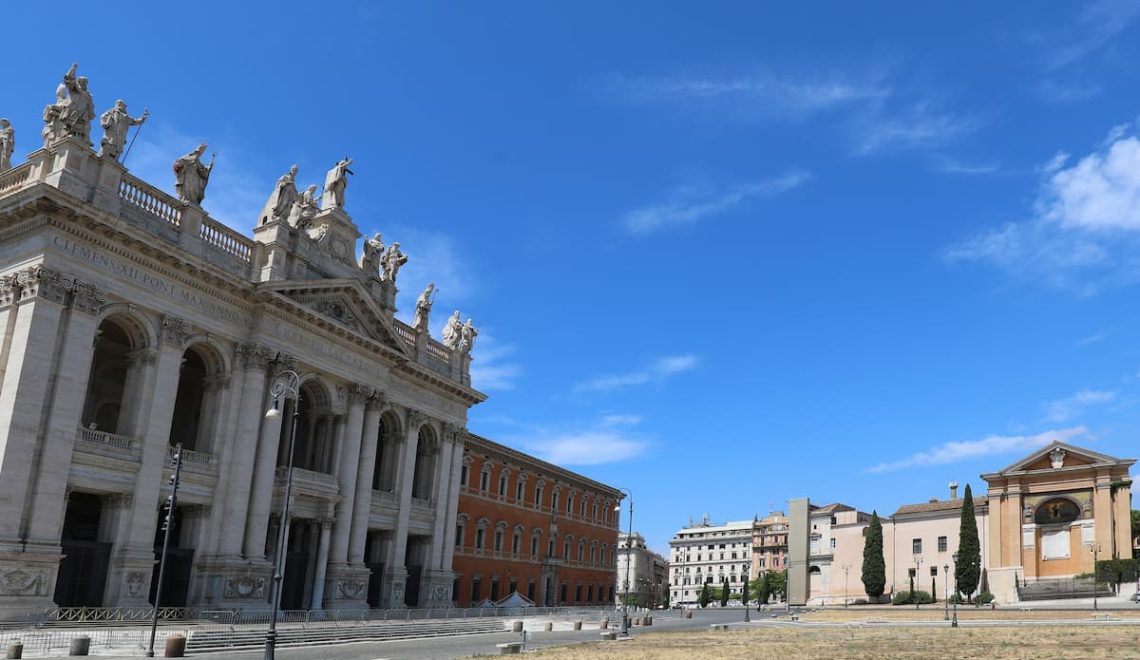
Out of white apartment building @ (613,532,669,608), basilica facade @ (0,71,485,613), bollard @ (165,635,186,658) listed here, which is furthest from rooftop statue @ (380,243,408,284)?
white apartment building @ (613,532,669,608)

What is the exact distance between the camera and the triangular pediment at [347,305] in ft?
129

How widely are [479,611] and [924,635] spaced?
75.2 feet

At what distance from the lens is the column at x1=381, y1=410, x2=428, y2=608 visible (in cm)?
4581

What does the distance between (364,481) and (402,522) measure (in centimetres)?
434

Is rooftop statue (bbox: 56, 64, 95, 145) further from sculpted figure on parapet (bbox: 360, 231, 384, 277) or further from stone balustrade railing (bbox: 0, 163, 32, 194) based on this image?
sculpted figure on parapet (bbox: 360, 231, 384, 277)

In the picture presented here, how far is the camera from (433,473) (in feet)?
167

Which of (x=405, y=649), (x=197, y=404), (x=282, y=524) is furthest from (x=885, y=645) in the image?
(x=197, y=404)

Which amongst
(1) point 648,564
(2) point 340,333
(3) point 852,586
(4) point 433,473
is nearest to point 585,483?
(4) point 433,473

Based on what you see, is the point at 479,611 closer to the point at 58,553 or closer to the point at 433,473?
the point at 433,473

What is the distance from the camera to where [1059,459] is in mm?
70875

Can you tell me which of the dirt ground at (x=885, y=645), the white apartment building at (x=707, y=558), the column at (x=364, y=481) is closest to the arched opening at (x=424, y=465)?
the column at (x=364, y=481)

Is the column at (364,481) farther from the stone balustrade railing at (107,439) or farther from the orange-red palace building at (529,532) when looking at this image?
the orange-red palace building at (529,532)

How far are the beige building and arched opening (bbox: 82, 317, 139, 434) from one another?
58849 mm

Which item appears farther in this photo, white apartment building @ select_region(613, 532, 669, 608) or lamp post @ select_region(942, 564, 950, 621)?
white apartment building @ select_region(613, 532, 669, 608)
